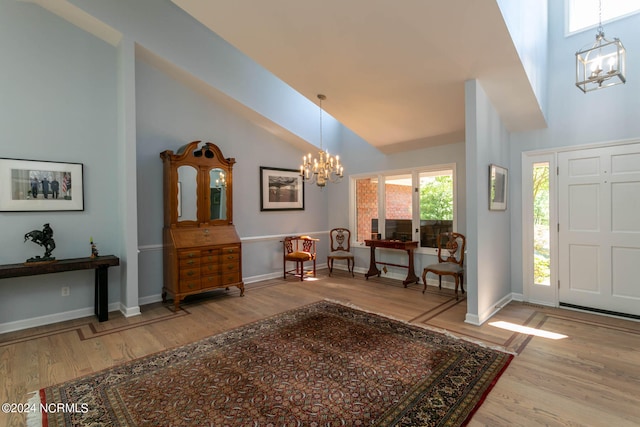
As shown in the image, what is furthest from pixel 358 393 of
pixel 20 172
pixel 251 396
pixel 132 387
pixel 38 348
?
pixel 20 172

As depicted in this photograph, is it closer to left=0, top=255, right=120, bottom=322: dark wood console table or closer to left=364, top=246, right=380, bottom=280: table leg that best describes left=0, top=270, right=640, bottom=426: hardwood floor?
left=0, top=255, right=120, bottom=322: dark wood console table

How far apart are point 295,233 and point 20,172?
13.7ft

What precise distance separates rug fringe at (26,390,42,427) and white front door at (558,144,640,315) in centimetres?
549

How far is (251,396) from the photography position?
2203 millimetres

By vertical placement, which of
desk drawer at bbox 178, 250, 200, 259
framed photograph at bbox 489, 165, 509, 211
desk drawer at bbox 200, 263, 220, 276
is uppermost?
framed photograph at bbox 489, 165, 509, 211

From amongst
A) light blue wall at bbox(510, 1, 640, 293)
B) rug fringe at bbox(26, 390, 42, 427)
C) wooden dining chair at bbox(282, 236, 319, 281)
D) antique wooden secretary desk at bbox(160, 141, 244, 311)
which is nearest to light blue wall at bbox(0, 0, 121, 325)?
antique wooden secretary desk at bbox(160, 141, 244, 311)

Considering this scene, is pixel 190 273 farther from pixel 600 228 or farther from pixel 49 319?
pixel 600 228

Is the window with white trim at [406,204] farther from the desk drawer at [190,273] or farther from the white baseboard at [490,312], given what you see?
the desk drawer at [190,273]

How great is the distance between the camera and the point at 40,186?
11.9 ft

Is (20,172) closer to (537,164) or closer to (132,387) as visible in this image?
(132,387)

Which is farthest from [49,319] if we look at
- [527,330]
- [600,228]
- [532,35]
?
[600,228]

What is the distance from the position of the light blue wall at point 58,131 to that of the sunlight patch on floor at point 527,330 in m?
4.83

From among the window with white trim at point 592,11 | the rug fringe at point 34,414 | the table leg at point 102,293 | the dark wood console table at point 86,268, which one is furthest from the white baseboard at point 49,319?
the window with white trim at point 592,11

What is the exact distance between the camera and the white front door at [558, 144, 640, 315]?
3.64m
